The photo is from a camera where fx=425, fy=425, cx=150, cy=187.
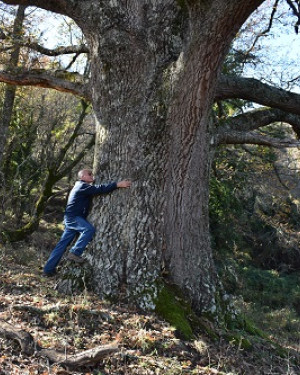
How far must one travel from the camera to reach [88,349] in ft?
14.1

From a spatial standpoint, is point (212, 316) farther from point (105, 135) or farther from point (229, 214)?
point (229, 214)

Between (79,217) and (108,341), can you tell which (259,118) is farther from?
(108,341)

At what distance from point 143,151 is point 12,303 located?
264 centimetres

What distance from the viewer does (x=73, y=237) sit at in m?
6.73

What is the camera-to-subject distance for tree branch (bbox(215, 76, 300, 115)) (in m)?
7.38

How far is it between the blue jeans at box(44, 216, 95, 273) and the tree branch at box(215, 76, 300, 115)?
328 cm

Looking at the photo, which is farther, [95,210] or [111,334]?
[95,210]

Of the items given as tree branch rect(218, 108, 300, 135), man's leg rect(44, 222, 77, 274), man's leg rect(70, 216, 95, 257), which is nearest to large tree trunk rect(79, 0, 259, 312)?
man's leg rect(70, 216, 95, 257)

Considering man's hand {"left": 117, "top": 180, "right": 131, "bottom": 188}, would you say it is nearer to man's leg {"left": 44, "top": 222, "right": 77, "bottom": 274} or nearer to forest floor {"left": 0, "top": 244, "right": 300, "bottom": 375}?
man's leg {"left": 44, "top": 222, "right": 77, "bottom": 274}

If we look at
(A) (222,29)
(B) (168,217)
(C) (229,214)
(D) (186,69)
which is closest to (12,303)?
(B) (168,217)

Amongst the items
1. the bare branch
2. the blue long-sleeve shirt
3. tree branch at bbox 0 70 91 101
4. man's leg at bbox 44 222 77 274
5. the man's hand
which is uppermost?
tree branch at bbox 0 70 91 101

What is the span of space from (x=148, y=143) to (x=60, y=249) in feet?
7.45

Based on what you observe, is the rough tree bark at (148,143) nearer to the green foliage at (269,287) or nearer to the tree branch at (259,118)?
the tree branch at (259,118)

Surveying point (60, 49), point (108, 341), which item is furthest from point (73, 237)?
point (60, 49)
